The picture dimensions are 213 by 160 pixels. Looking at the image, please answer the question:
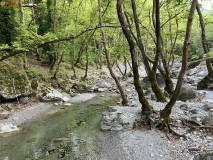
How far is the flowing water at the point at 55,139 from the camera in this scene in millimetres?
5281

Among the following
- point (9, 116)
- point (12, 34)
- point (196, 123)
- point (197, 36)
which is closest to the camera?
point (196, 123)

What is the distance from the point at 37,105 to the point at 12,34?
8.08 metres

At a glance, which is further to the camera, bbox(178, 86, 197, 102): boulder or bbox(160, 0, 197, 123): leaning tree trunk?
bbox(178, 86, 197, 102): boulder

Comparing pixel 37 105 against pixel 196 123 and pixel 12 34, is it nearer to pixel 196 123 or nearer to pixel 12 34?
pixel 12 34

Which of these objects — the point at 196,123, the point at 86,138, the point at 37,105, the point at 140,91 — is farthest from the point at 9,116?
the point at 196,123

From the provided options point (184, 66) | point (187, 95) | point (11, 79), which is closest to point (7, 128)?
point (11, 79)

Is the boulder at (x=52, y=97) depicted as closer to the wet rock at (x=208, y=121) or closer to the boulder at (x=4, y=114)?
the boulder at (x=4, y=114)

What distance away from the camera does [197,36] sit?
2809 centimetres

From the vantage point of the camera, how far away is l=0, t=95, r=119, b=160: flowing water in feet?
17.3

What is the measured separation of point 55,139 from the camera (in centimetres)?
646

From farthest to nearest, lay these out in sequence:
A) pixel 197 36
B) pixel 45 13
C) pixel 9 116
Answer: pixel 197 36
pixel 45 13
pixel 9 116

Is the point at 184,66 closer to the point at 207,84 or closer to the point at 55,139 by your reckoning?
the point at 55,139

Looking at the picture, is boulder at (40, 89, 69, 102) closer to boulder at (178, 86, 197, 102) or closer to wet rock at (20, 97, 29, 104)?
wet rock at (20, 97, 29, 104)

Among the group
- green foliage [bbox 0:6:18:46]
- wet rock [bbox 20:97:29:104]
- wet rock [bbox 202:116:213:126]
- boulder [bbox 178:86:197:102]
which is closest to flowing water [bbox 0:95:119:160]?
wet rock [bbox 20:97:29:104]
